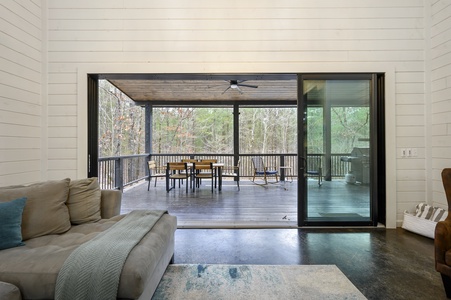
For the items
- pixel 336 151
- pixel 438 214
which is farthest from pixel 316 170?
pixel 438 214

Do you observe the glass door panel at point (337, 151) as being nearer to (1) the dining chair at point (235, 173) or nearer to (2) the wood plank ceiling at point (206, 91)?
(2) the wood plank ceiling at point (206, 91)

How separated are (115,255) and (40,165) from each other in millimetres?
2535

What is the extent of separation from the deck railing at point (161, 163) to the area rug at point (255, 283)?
4.84 feet

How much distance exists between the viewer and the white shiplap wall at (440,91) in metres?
2.84

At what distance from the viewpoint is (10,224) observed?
1.56 m

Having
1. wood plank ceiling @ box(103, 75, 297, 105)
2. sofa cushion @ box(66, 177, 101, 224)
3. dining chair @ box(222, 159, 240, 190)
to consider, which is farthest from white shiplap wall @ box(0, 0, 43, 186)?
dining chair @ box(222, 159, 240, 190)

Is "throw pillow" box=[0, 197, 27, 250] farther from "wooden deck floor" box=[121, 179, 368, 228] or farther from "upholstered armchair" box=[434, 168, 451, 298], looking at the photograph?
"upholstered armchair" box=[434, 168, 451, 298]

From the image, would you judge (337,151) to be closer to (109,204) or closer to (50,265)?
(109,204)

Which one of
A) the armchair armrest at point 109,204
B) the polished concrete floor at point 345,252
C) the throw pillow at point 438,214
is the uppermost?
the armchair armrest at point 109,204

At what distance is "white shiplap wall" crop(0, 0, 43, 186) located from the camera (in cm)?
257

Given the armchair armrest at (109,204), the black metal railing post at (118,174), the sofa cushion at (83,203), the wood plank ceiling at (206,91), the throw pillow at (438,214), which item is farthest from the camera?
the wood plank ceiling at (206,91)

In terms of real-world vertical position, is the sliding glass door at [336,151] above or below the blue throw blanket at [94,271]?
above

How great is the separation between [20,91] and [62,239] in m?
2.16

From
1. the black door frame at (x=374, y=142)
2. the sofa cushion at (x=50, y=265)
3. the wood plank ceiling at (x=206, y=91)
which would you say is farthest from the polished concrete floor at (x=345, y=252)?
the wood plank ceiling at (x=206, y=91)
